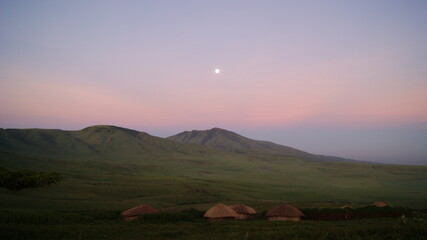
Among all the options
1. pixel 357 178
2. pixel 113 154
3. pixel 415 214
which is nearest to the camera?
pixel 415 214

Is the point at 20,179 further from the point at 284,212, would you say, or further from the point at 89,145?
the point at 89,145

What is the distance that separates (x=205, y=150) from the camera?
188 metres

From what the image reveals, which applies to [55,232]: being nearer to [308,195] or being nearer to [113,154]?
[308,195]

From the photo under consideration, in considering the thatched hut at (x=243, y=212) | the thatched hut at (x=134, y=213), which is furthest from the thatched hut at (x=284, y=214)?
the thatched hut at (x=134, y=213)

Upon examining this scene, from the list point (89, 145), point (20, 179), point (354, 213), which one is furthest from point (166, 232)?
point (89, 145)

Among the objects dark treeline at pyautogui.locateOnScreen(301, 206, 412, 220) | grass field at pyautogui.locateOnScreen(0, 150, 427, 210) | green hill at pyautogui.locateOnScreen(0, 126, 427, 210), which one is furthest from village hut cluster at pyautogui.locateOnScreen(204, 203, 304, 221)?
green hill at pyautogui.locateOnScreen(0, 126, 427, 210)

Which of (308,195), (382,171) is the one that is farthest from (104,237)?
(382,171)

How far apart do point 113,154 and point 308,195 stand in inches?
4078

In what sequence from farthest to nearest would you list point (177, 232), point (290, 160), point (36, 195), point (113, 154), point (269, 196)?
1. point (290, 160)
2. point (113, 154)
3. point (269, 196)
4. point (36, 195)
5. point (177, 232)

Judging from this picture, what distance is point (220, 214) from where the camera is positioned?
34719 millimetres

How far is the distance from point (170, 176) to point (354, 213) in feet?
236

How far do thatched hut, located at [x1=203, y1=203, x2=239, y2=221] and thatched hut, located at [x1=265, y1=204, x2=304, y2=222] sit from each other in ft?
12.1

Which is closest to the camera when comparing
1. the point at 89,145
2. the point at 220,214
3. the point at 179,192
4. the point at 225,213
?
the point at 220,214

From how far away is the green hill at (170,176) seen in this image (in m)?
57.1
